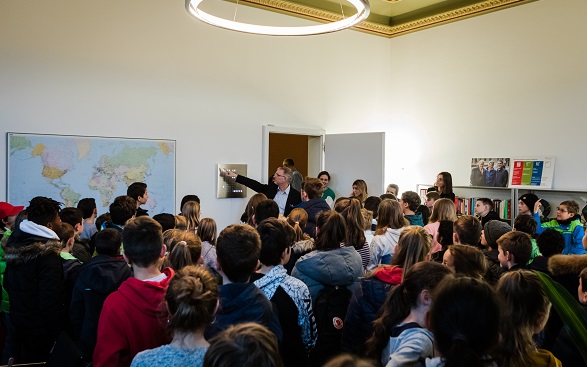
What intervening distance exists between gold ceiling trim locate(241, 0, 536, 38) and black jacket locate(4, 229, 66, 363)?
515 cm

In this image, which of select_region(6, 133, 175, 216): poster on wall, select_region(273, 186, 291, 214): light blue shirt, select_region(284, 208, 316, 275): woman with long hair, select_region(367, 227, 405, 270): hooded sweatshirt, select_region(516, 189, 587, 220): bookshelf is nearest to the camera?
select_region(284, 208, 316, 275): woman with long hair

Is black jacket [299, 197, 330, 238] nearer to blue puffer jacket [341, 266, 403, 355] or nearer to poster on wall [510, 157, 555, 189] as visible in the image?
blue puffer jacket [341, 266, 403, 355]

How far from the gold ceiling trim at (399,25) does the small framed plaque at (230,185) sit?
90.6 inches

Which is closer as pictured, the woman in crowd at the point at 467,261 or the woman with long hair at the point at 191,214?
the woman in crowd at the point at 467,261

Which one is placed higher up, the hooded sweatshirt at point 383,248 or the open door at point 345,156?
the open door at point 345,156

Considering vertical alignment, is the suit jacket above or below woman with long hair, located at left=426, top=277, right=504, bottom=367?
below

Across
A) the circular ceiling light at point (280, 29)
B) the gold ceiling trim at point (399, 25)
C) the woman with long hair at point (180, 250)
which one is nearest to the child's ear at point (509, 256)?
the woman with long hair at point (180, 250)

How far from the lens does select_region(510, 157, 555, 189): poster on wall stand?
6602 mm

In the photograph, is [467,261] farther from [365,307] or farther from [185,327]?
[185,327]

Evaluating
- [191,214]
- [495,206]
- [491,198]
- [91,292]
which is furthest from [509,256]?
[491,198]

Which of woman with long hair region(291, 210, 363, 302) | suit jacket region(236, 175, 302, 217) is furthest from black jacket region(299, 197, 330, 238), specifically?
woman with long hair region(291, 210, 363, 302)

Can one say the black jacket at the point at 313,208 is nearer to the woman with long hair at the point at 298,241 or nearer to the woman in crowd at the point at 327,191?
the woman with long hair at the point at 298,241

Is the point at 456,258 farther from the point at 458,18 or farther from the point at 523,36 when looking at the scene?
the point at 458,18

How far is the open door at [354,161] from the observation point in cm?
757
